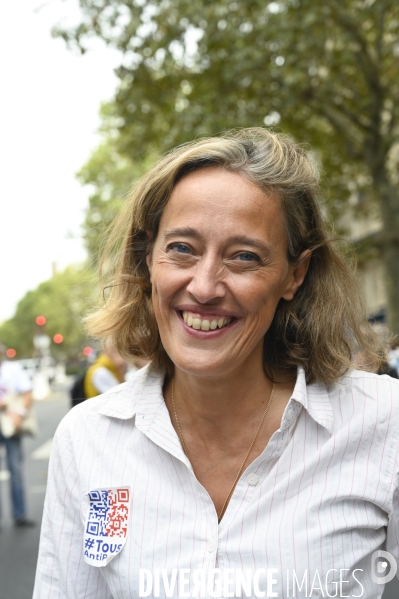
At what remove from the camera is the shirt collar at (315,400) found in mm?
2299

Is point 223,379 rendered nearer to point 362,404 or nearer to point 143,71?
point 362,404

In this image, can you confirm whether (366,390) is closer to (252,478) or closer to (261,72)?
(252,478)

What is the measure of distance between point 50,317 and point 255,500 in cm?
10834

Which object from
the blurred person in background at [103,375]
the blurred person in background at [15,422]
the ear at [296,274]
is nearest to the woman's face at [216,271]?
the ear at [296,274]

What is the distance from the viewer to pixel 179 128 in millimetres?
14984

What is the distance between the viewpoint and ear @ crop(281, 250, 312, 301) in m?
2.54

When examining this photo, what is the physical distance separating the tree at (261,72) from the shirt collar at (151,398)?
886 centimetres

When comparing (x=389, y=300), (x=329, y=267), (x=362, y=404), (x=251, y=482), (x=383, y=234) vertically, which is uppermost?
(x=383, y=234)

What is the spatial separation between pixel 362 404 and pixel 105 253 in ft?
3.38

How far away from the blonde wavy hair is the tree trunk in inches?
616

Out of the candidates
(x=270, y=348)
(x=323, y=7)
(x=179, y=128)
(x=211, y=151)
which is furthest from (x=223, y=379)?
(x=179, y=128)

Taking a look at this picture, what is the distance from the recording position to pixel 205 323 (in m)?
2.29

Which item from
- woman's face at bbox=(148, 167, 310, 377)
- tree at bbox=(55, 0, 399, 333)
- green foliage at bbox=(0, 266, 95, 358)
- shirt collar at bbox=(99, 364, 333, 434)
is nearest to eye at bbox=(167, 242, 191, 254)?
woman's face at bbox=(148, 167, 310, 377)

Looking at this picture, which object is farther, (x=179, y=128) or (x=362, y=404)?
(x=179, y=128)
